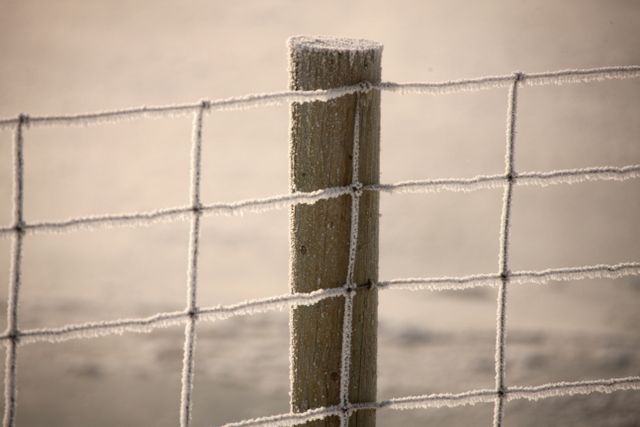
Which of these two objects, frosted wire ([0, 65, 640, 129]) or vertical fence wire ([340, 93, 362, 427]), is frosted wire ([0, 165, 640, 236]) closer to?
vertical fence wire ([340, 93, 362, 427])

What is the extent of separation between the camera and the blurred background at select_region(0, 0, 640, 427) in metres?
4.16

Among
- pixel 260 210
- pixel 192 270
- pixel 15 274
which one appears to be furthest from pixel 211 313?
pixel 15 274

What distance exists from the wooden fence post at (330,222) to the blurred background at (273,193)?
2.50 metres

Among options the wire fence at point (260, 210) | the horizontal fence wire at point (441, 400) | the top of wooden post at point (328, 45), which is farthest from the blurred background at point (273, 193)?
the top of wooden post at point (328, 45)

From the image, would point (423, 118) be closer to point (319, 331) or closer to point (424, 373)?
point (424, 373)

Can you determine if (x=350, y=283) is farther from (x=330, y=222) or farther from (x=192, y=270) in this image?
(x=192, y=270)

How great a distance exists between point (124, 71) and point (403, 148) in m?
3.25

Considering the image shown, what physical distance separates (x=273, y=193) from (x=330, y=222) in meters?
5.25

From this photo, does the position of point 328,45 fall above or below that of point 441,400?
above

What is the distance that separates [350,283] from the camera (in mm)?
1443

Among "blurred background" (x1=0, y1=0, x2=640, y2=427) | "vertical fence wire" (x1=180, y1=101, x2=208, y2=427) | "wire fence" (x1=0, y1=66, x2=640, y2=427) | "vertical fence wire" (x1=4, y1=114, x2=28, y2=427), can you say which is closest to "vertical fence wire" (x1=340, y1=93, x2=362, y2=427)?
"wire fence" (x1=0, y1=66, x2=640, y2=427)

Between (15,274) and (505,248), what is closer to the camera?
(15,274)

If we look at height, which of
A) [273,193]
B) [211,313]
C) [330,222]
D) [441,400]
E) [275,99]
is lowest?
[273,193]

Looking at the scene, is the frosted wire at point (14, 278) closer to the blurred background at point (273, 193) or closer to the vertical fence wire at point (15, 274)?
the vertical fence wire at point (15, 274)
